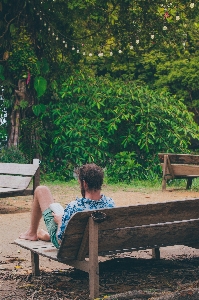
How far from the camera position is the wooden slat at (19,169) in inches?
403

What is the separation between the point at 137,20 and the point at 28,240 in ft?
36.4

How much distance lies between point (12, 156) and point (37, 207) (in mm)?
9110

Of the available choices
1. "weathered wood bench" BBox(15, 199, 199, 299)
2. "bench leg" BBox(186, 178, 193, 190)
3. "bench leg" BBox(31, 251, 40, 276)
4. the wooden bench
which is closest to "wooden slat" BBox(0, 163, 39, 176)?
the wooden bench

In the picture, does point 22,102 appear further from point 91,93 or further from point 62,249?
point 62,249

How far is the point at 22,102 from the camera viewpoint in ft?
51.9

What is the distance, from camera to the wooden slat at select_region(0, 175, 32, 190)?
1021 cm

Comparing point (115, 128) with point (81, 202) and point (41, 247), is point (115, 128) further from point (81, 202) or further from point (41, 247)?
point (81, 202)

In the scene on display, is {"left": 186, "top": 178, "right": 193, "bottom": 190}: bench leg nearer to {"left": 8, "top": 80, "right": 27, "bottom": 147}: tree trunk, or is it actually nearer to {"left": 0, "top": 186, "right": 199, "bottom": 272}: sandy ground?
{"left": 0, "top": 186, "right": 199, "bottom": 272}: sandy ground

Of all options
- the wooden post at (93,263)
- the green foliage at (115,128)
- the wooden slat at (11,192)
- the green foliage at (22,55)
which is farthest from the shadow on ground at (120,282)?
the green foliage at (22,55)

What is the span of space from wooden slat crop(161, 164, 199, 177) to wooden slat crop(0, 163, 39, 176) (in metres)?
4.12

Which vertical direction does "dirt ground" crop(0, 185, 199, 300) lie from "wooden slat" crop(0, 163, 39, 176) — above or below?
below

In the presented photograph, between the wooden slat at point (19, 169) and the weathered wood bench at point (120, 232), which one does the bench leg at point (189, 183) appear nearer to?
the wooden slat at point (19, 169)

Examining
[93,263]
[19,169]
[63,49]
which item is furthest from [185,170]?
[93,263]

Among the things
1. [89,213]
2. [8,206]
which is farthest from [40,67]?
[89,213]
